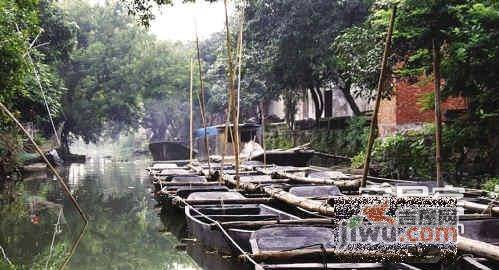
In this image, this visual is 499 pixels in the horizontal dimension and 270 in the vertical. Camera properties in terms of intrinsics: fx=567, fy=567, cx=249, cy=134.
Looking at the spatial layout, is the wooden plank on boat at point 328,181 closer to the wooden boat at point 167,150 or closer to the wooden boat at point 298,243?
the wooden boat at point 298,243

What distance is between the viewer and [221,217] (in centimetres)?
752

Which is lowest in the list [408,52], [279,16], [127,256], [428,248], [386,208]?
[127,256]

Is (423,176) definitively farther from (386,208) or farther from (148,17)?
(386,208)

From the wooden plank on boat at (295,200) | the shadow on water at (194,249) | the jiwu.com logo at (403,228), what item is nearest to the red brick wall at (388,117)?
the wooden plank on boat at (295,200)

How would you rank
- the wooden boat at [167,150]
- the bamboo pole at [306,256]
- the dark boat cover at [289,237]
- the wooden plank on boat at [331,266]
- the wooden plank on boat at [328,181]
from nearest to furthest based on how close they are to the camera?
the wooden plank on boat at [331,266], the bamboo pole at [306,256], the dark boat cover at [289,237], the wooden plank on boat at [328,181], the wooden boat at [167,150]

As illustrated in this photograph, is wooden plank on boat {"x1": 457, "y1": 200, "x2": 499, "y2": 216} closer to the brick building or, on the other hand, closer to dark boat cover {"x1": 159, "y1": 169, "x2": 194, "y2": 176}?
the brick building

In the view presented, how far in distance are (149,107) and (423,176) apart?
3572cm

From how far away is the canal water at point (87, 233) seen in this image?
7965 millimetres

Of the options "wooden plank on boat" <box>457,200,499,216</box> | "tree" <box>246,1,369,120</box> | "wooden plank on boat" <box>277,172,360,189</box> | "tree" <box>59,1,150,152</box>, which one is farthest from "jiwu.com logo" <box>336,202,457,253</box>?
"tree" <box>59,1,150,152</box>

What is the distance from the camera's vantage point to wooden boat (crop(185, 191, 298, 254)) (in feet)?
21.0

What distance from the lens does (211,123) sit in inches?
1628

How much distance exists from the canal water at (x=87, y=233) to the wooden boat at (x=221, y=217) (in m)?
0.56

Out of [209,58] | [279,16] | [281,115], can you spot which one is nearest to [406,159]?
[279,16]

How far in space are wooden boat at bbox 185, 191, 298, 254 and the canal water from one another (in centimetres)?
56
